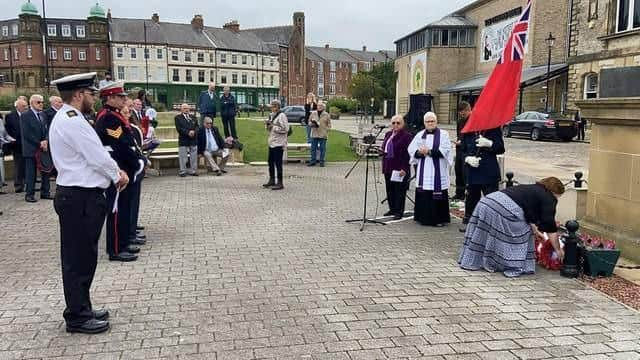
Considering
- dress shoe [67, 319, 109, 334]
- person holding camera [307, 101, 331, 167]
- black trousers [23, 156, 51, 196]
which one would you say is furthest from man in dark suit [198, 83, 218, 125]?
dress shoe [67, 319, 109, 334]

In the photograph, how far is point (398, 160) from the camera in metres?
9.88

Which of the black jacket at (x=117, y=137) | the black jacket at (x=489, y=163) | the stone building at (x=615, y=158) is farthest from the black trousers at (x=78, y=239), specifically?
the stone building at (x=615, y=158)

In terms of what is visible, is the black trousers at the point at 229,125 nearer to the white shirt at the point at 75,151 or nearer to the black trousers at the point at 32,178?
the black trousers at the point at 32,178

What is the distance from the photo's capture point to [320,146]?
17.7 m

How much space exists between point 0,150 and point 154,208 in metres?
4.05

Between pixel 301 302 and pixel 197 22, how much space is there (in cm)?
9432

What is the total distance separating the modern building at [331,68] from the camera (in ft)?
433

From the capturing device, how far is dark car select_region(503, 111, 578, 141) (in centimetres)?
2950

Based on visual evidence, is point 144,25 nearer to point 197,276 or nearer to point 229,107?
point 229,107

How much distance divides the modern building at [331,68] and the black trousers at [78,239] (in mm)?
123051

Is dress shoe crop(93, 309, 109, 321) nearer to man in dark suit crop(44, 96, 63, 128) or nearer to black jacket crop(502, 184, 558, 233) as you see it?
black jacket crop(502, 184, 558, 233)

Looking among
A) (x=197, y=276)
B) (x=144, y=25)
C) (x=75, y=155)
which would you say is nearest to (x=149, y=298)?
(x=197, y=276)

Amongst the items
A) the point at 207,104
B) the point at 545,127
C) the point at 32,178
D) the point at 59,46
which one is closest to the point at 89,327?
the point at 32,178

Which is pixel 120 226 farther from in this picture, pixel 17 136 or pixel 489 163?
pixel 17 136
